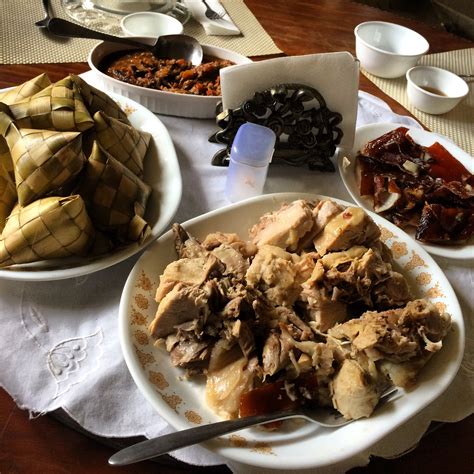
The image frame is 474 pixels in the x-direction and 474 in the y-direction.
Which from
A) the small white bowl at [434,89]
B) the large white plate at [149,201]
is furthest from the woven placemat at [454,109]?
the large white plate at [149,201]

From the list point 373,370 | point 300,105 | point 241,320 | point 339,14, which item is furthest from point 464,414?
point 339,14

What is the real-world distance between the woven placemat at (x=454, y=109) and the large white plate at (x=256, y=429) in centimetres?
92

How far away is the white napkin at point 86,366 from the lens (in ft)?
3.11

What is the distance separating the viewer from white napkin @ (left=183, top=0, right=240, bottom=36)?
2.23 meters

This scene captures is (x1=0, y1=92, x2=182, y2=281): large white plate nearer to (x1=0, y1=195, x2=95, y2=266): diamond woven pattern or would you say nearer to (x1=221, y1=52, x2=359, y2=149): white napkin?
(x1=0, y1=195, x2=95, y2=266): diamond woven pattern

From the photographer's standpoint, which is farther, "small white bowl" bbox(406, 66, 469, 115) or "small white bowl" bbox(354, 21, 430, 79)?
"small white bowl" bbox(354, 21, 430, 79)

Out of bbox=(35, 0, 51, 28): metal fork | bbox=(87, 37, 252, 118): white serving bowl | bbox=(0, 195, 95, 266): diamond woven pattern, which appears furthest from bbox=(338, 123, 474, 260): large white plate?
bbox=(35, 0, 51, 28): metal fork

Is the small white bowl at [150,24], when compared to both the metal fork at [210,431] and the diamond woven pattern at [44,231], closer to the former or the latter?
the diamond woven pattern at [44,231]

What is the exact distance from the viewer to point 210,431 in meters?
0.85

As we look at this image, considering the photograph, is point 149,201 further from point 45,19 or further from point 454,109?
point 454,109

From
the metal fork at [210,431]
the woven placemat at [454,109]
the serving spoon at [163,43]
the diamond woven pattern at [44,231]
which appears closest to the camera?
the metal fork at [210,431]

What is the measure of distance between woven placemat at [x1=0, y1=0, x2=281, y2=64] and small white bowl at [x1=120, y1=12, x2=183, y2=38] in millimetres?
105

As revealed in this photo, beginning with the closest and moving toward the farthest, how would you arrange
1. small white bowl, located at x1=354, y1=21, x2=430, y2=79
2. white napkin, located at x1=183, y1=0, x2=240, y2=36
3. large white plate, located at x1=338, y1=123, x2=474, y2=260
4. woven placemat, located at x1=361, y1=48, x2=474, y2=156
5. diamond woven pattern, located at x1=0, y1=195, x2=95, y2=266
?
1. diamond woven pattern, located at x1=0, y1=195, x2=95, y2=266
2. large white plate, located at x1=338, y1=123, x2=474, y2=260
3. woven placemat, located at x1=361, y1=48, x2=474, y2=156
4. small white bowl, located at x1=354, y1=21, x2=430, y2=79
5. white napkin, located at x1=183, y1=0, x2=240, y2=36

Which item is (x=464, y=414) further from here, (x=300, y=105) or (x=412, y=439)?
(x=300, y=105)
